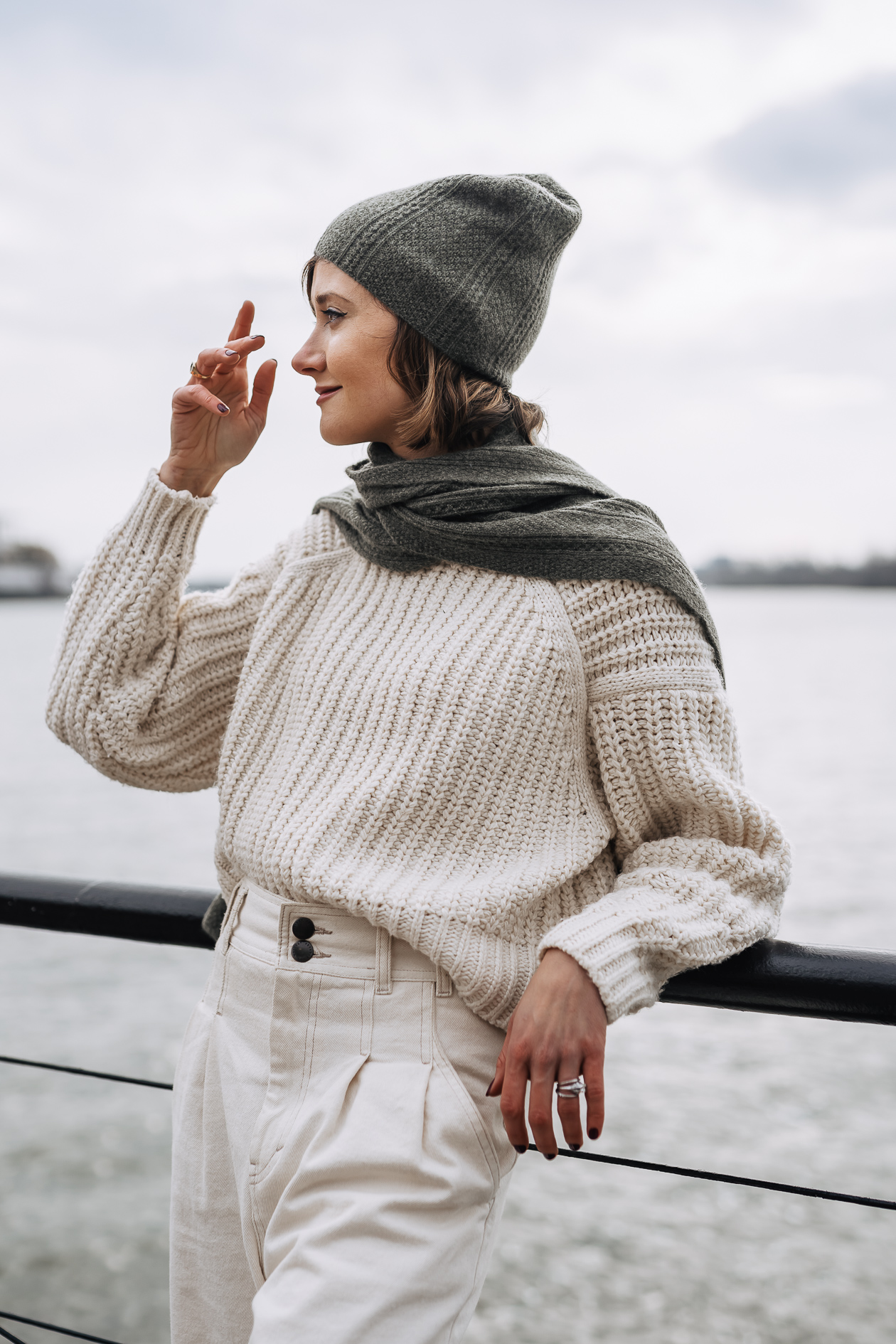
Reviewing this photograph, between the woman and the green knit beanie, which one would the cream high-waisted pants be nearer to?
the woman

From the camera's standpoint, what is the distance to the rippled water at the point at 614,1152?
875 cm

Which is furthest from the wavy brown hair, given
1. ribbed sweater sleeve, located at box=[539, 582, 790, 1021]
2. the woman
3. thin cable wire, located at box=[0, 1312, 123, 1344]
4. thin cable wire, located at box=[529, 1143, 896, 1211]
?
thin cable wire, located at box=[0, 1312, 123, 1344]

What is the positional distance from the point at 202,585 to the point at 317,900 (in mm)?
651

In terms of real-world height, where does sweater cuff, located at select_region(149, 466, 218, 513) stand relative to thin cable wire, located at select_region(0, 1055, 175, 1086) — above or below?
above

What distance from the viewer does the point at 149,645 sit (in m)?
1.43

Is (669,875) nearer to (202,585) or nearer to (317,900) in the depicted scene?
(317,900)

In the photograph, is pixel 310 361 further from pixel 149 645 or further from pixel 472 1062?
pixel 472 1062

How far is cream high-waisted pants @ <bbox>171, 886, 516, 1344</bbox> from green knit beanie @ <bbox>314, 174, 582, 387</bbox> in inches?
29.4

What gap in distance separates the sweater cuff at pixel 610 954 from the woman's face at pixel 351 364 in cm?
69

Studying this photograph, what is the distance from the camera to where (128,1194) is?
11.8 m

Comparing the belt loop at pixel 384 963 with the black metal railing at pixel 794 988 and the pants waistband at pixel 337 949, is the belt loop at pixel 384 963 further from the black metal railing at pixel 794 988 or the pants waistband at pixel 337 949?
the black metal railing at pixel 794 988

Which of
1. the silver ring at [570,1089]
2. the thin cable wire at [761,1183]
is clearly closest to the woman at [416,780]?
the silver ring at [570,1089]

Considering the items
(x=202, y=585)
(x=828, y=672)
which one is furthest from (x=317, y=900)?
(x=828, y=672)

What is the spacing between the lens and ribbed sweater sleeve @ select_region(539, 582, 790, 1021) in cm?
111
